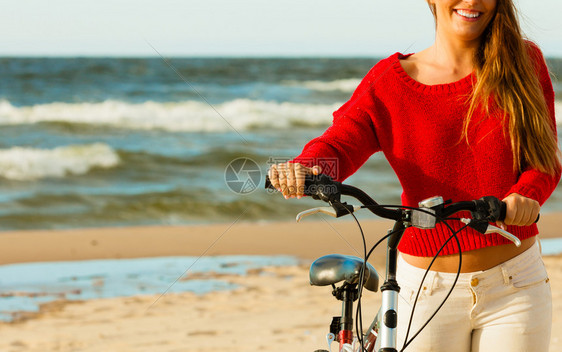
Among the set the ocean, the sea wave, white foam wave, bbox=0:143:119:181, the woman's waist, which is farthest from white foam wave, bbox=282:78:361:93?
the woman's waist

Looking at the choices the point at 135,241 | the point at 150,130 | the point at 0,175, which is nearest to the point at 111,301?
the point at 135,241

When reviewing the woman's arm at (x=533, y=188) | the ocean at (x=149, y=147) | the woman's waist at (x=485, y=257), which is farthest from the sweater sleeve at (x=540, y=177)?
the ocean at (x=149, y=147)

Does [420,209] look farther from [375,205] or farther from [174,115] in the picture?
[174,115]

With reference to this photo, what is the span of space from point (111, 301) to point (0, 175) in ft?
21.7

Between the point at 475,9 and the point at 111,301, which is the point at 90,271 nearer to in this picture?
the point at 111,301

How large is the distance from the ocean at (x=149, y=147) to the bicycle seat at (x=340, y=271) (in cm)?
284

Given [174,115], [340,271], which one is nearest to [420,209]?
[340,271]

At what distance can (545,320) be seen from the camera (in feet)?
6.73

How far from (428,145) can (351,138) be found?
224 millimetres

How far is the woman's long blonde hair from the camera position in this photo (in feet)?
6.68

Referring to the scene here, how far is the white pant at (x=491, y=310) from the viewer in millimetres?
2021

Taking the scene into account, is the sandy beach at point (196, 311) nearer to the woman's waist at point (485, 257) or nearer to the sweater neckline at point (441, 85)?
the woman's waist at point (485, 257)

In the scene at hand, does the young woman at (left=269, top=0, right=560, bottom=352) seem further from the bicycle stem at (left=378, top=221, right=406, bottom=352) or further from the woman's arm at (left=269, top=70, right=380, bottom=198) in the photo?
the bicycle stem at (left=378, top=221, right=406, bottom=352)

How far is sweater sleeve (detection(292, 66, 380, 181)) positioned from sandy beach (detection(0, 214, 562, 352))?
2.57m
